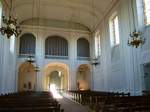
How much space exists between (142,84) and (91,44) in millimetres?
12404

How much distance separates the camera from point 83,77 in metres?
25.2

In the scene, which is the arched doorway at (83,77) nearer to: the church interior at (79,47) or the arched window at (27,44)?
the church interior at (79,47)

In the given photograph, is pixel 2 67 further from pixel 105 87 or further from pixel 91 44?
pixel 91 44

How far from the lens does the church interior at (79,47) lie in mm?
11805

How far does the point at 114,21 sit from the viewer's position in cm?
1670

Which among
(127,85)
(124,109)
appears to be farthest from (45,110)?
(127,85)

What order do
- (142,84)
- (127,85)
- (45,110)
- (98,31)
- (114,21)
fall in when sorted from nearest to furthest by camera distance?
(45,110), (142,84), (127,85), (114,21), (98,31)

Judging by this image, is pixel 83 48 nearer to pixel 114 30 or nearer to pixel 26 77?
pixel 114 30

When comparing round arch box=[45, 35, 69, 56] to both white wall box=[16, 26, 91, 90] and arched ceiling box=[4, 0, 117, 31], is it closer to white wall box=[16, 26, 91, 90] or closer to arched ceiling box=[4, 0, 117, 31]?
white wall box=[16, 26, 91, 90]

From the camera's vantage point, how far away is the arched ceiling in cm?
1750

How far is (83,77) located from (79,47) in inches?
199

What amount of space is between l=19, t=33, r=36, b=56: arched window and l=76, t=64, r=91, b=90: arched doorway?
7.24 metres

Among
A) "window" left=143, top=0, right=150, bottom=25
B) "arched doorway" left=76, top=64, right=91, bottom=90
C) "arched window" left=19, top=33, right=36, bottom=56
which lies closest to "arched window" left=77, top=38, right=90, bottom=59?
"arched doorway" left=76, top=64, right=91, bottom=90

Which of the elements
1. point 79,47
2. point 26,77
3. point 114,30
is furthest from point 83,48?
point 26,77
